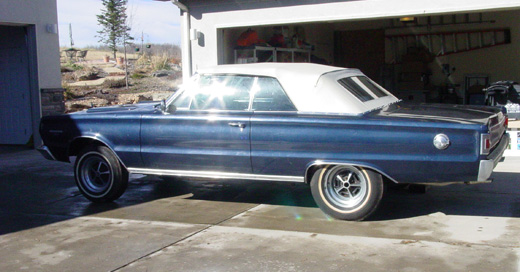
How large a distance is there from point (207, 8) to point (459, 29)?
25.7ft

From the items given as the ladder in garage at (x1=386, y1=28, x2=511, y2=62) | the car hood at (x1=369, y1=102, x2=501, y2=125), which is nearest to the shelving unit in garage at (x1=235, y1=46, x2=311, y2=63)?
the ladder in garage at (x1=386, y1=28, x2=511, y2=62)

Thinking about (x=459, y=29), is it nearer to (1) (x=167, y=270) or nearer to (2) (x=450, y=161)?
(2) (x=450, y=161)

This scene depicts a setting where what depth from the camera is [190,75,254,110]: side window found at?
6.14m

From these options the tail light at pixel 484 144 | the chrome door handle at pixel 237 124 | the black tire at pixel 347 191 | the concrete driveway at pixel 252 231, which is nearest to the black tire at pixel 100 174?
the concrete driveway at pixel 252 231

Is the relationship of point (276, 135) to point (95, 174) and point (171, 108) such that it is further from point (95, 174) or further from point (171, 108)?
point (95, 174)

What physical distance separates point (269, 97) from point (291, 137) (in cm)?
59

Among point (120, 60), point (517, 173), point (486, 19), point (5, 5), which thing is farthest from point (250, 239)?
point (120, 60)

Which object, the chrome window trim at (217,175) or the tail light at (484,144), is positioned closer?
the tail light at (484,144)

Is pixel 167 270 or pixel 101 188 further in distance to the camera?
pixel 101 188

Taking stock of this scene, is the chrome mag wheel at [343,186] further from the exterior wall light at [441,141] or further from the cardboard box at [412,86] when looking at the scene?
the cardboard box at [412,86]

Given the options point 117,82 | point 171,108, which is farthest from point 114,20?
point 171,108

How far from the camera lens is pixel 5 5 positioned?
11.0 meters

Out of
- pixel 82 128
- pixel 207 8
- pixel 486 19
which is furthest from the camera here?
pixel 486 19

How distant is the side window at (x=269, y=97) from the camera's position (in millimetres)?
5906
